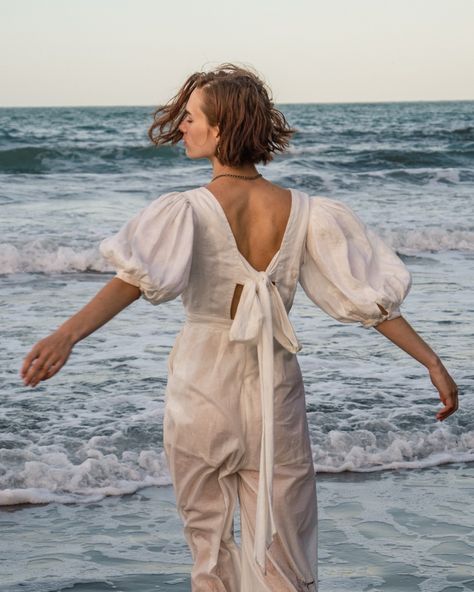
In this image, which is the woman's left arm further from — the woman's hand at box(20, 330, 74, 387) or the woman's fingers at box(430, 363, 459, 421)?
the woman's hand at box(20, 330, 74, 387)

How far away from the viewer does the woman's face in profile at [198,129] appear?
9.11 ft

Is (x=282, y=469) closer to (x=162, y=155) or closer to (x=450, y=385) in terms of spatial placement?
(x=450, y=385)

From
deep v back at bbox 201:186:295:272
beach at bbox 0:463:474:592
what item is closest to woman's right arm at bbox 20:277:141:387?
deep v back at bbox 201:186:295:272

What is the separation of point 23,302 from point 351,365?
10.9 ft

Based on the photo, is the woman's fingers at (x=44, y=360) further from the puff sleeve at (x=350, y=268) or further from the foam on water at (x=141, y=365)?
the foam on water at (x=141, y=365)

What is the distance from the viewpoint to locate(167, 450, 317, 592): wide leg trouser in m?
2.88

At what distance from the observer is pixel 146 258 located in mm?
2557

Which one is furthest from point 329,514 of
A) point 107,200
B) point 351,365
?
point 107,200

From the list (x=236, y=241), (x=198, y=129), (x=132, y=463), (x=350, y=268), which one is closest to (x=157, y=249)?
(x=236, y=241)

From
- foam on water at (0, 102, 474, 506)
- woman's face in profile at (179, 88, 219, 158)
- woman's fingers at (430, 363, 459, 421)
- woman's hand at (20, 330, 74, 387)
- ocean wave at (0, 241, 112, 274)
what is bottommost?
ocean wave at (0, 241, 112, 274)

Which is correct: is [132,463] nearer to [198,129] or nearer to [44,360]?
[198,129]

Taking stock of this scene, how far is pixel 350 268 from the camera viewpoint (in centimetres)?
285

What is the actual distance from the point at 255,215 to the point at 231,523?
2.52 ft

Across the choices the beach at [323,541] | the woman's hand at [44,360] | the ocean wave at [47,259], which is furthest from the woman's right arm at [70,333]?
the ocean wave at [47,259]
